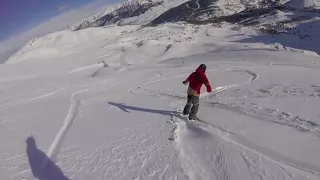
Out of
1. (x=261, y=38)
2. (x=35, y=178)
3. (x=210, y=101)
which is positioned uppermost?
(x=35, y=178)

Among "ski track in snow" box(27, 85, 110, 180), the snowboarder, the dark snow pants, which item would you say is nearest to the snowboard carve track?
the dark snow pants

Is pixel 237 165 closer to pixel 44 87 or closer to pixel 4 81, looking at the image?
pixel 44 87

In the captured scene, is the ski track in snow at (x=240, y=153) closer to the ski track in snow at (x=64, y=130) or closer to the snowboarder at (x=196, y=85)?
the snowboarder at (x=196, y=85)

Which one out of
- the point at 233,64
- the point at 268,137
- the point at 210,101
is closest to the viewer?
the point at 268,137

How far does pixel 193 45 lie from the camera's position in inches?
1190

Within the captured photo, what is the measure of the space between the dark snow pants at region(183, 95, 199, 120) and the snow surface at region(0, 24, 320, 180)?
355mm

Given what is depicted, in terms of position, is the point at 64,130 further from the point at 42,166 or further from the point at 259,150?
the point at 259,150

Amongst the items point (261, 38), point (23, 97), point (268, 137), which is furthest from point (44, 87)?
point (261, 38)

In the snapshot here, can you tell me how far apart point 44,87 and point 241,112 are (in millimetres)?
11854

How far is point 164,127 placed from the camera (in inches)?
344

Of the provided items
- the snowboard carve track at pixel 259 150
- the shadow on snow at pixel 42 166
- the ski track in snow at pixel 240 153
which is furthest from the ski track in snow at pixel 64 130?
the snowboard carve track at pixel 259 150

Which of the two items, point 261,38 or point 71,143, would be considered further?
point 261,38

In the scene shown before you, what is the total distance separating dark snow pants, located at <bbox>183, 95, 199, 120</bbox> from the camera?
9.17m

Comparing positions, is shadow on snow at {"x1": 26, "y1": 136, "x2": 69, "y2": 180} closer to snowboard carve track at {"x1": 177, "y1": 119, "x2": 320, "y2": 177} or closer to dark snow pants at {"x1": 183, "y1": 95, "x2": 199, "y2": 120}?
snowboard carve track at {"x1": 177, "y1": 119, "x2": 320, "y2": 177}
